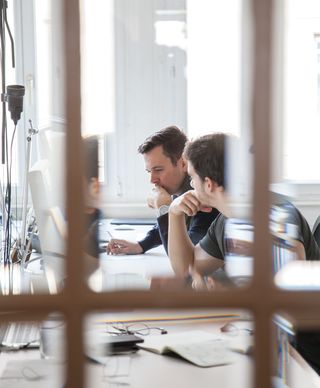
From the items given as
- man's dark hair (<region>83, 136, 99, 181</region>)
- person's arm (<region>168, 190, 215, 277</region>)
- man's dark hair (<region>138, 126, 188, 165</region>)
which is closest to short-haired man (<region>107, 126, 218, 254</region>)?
man's dark hair (<region>138, 126, 188, 165</region>)

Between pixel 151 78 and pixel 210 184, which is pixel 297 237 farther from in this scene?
pixel 151 78

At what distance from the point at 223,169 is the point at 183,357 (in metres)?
0.92

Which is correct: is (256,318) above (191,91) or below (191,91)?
below

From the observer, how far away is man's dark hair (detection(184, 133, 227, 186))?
7.81 feet

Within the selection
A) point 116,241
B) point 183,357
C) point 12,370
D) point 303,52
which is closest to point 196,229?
point 116,241

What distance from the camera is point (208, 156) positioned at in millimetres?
2400

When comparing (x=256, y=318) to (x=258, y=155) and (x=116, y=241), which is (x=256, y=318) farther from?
(x=116, y=241)

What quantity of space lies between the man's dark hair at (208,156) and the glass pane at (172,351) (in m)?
0.59

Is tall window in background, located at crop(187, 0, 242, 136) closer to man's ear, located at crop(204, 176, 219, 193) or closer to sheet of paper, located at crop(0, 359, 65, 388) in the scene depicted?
man's ear, located at crop(204, 176, 219, 193)

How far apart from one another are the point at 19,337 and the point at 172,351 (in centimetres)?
46

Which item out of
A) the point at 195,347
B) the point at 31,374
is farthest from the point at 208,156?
the point at 31,374

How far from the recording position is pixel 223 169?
7.87 ft

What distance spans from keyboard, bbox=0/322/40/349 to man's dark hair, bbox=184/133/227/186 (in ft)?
2.89

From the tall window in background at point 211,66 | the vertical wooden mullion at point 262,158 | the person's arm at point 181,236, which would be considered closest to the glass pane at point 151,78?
the tall window in background at point 211,66
